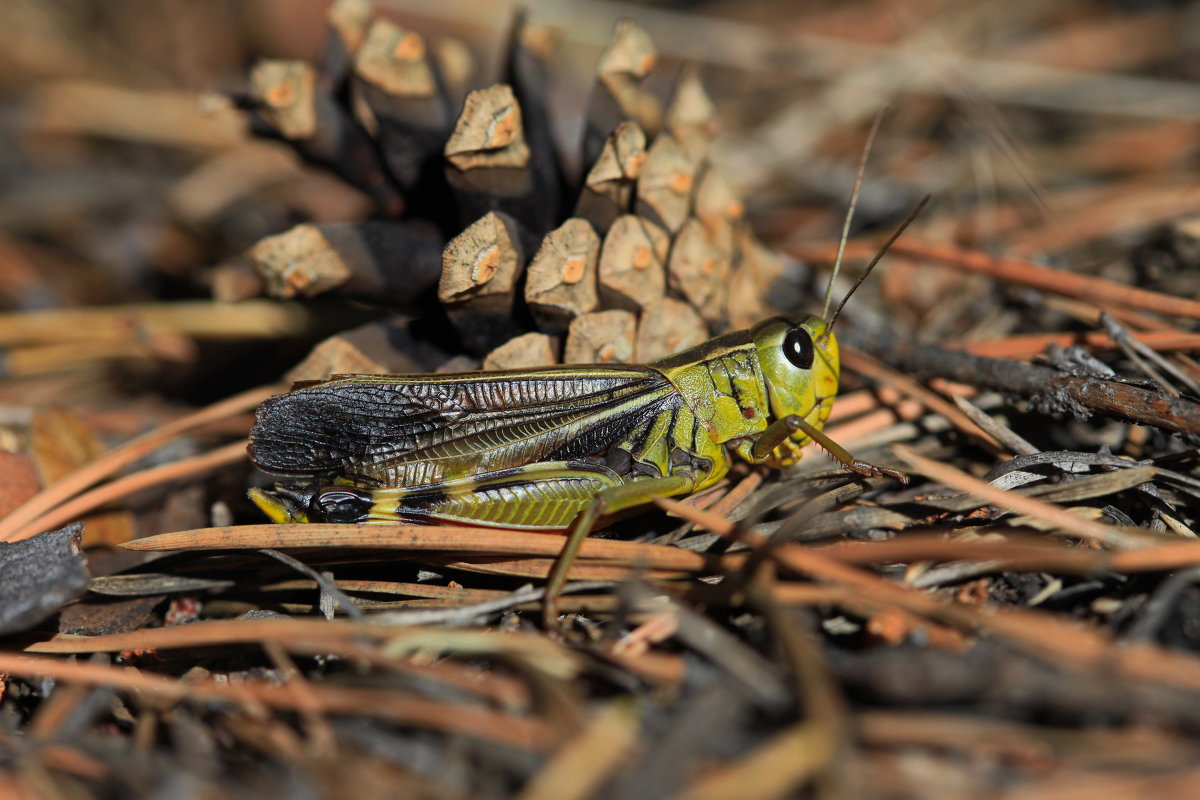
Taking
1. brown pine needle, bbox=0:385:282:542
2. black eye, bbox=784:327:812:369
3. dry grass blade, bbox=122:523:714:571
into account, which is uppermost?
black eye, bbox=784:327:812:369

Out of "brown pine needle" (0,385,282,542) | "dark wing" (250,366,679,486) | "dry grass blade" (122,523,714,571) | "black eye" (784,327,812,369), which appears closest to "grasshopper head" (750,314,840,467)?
"black eye" (784,327,812,369)

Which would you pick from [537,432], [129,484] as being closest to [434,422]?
[537,432]

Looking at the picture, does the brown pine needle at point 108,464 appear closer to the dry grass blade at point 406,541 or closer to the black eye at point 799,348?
the dry grass blade at point 406,541

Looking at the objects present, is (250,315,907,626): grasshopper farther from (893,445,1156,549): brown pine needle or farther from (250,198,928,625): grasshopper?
(893,445,1156,549): brown pine needle

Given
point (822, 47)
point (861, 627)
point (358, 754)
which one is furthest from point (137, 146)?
point (861, 627)

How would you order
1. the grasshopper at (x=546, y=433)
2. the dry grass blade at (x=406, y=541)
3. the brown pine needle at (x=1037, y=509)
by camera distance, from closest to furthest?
the brown pine needle at (x=1037, y=509), the dry grass blade at (x=406, y=541), the grasshopper at (x=546, y=433)

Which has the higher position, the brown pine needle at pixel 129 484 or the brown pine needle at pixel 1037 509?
the brown pine needle at pixel 1037 509

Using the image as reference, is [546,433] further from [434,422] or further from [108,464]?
[108,464]

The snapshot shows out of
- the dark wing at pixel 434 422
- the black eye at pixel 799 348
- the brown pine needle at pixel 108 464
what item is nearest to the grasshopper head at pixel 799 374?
the black eye at pixel 799 348
